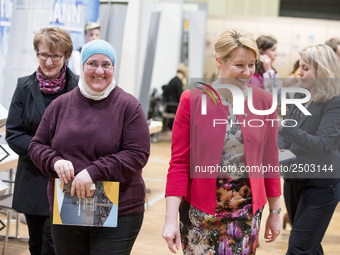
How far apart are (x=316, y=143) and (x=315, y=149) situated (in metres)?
0.04

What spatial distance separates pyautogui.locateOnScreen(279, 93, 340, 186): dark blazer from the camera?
3000mm

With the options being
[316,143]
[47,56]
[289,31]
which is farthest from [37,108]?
[289,31]

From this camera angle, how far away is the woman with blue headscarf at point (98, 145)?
7.59 ft

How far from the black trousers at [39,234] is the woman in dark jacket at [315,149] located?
1.40 meters

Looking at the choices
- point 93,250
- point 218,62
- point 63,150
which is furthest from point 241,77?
point 93,250

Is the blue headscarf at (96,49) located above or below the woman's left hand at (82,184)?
above

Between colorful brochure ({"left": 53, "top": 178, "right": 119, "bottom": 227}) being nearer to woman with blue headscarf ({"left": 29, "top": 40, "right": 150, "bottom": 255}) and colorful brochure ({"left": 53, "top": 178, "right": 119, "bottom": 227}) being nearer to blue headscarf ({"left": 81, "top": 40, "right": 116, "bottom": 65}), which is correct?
woman with blue headscarf ({"left": 29, "top": 40, "right": 150, "bottom": 255})

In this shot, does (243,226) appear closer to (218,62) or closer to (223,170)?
(223,170)

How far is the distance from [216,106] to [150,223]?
359cm

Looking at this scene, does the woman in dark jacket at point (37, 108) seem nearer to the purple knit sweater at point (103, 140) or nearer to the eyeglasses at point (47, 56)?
the eyeglasses at point (47, 56)

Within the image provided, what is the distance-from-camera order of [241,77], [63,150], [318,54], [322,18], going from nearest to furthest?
[241,77] < [63,150] < [318,54] < [322,18]

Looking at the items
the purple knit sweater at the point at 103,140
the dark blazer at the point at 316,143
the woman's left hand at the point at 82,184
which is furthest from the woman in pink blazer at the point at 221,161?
the dark blazer at the point at 316,143

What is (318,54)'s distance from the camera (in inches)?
120

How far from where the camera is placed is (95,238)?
92.5 inches
